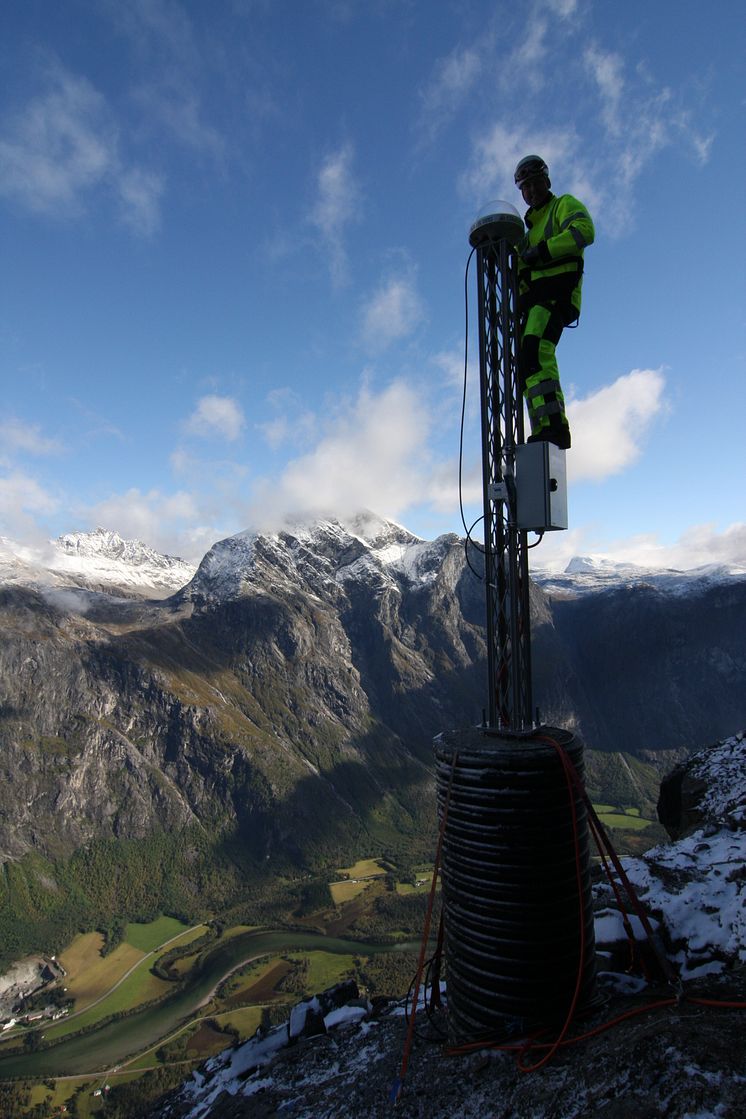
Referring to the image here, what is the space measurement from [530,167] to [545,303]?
202 cm

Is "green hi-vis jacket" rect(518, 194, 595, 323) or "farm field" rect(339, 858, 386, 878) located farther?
"farm field" rect(339, 858, 386, 878)

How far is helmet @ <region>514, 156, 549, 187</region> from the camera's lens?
7539 mm

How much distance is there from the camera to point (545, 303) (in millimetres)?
7305

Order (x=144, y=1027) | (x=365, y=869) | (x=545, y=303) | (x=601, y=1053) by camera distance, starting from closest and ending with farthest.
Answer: (x=601, y=1053) < (x=545, y=303) < (x=144, y=1027) < (x=365, y=869)

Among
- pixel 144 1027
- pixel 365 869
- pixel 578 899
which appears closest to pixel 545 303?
pixel 578 899

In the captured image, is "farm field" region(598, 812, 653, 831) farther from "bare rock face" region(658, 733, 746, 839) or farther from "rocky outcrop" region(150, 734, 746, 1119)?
"rocky outcrop" region(150, 734, 746, 1119)

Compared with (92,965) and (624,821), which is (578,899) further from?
(624,821)

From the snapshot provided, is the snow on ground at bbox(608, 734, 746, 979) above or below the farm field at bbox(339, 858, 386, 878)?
above

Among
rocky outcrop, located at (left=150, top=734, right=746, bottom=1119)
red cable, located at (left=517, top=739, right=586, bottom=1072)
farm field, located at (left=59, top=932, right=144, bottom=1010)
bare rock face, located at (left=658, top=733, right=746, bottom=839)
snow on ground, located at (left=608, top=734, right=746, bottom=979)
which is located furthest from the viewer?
farm field, located at (left=59, top=932, right=144, bottom=1010)

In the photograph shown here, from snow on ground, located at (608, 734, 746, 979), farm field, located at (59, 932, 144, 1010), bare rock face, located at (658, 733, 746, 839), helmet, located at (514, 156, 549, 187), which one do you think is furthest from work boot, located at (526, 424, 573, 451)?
farm field, located at (59, 932, 144, 1010)

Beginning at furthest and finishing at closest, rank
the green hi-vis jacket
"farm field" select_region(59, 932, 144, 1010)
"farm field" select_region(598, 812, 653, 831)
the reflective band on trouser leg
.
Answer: "farm field" select_region(598, 812, 653, 831) → "farm field" select_region(59, 932, 144, 1010) → the reflective band on trouser leg → the green hi-vis jacket

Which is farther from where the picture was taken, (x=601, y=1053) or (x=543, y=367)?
(x=543, y=367)

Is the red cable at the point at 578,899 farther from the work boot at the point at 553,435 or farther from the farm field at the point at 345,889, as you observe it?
the farm field at the point at 345,889

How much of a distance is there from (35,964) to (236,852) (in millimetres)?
68418
